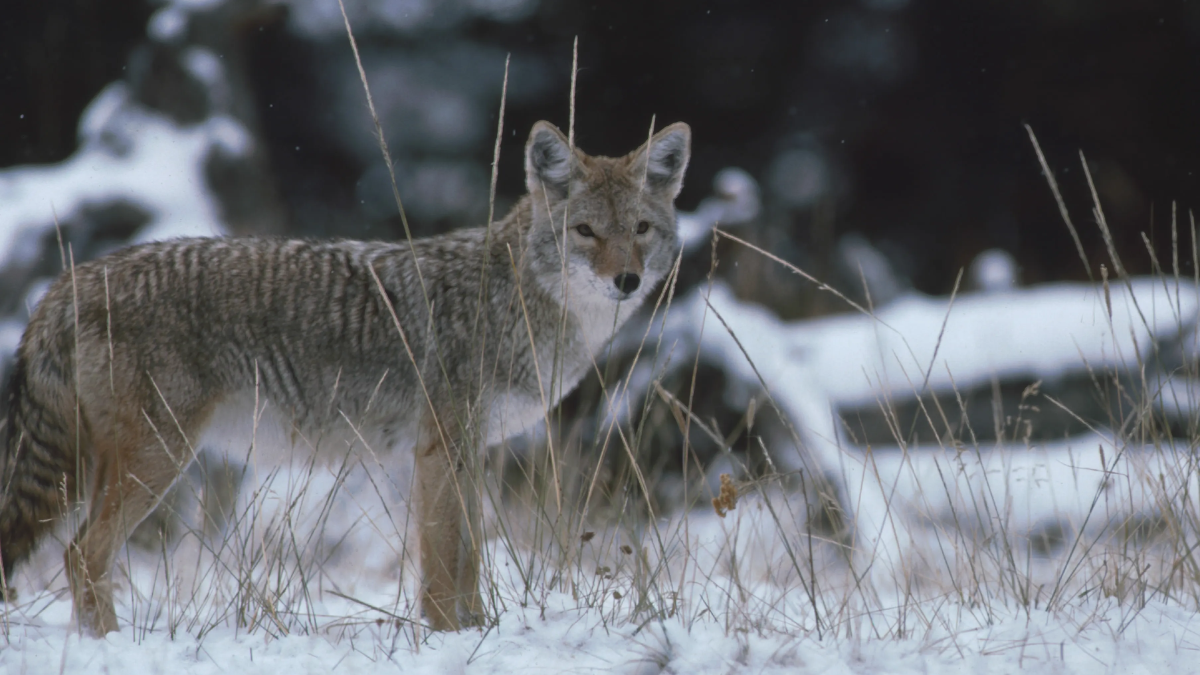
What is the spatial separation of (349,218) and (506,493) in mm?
3708

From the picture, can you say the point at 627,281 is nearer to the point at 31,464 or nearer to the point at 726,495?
the point at 726,495

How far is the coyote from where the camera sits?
9.68ft

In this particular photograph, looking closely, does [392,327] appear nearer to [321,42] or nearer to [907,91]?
[321,42]

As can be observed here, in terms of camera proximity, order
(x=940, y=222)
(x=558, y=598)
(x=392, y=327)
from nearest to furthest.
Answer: (x=558, y=598)
(x=392, y=327)
(x=940, y=222)

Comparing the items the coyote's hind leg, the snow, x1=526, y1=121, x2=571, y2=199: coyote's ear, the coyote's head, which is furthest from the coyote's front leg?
the snow

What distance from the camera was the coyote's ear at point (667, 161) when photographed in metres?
3.53

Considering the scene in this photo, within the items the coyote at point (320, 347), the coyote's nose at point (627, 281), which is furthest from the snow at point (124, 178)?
the coyote's nose at point (627, 281)

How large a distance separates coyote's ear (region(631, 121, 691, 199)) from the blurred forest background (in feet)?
14.4

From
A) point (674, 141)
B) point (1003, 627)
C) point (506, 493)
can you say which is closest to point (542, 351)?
point (674, 141)

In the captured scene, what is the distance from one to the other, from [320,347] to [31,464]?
933 millimetres

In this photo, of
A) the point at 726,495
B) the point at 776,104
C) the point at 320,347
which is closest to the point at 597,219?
the point at 320,347

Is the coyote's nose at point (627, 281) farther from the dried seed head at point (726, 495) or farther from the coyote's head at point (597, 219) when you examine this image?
the dried seed head at point (726, 495)

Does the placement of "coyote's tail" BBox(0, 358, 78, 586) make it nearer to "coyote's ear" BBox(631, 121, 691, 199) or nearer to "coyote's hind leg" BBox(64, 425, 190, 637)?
"coyote's hind leg" BBox(64, 425, 190, 637)

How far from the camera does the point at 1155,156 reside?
950 cm
